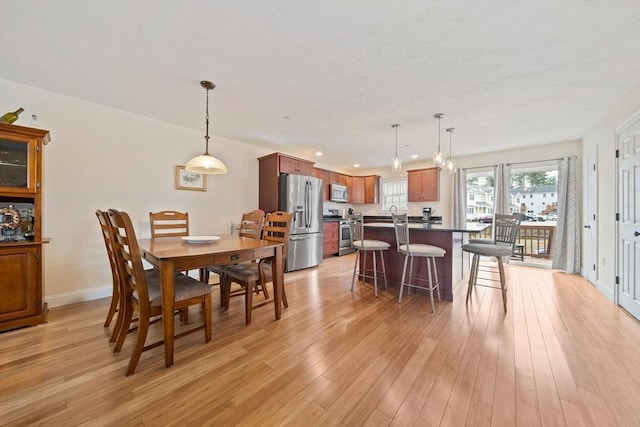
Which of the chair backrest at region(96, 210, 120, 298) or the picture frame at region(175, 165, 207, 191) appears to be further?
the picture frame at region(175, 165, 207, 191)

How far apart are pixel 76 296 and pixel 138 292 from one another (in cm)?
207

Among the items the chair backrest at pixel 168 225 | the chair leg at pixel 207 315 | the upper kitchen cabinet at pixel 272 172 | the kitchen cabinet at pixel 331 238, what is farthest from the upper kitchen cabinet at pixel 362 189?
the chair leg at pixel 207 315

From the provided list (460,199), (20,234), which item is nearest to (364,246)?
(460,199)

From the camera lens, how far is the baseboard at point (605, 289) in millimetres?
2891

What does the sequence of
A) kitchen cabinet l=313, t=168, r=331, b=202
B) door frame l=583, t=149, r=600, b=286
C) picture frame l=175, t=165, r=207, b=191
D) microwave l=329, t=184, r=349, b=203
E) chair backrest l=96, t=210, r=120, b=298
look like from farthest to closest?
microwave l=329, t=184, r=349, b=203
kitchen cabinet l=313, t=168, r=331, b=202
picture frame l=175, t=165, r=207, b=191
door frame l=583, t=149, r=600, b=286
chair backrest l=96, t=210, r=120, b=298

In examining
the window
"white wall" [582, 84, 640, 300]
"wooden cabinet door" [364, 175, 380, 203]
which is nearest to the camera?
"white wall" [582, 84, 640, 300]

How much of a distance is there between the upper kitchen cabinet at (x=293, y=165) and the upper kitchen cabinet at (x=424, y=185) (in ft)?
8.68

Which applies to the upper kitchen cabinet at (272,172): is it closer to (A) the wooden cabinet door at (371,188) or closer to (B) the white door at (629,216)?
(A) the wooden cabinet door at (371,188)

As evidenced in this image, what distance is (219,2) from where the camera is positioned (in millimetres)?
1494

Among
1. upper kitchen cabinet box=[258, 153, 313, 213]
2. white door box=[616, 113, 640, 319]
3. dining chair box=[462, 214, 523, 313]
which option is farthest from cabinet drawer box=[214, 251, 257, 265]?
white door box=[616, 113, 640, 319]

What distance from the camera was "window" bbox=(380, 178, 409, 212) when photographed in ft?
21.3

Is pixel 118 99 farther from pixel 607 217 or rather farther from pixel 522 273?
pixel 522 273

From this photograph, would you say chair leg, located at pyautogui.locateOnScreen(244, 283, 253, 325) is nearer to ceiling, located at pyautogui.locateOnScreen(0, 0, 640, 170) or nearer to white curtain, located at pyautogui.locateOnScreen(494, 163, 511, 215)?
ceiling, located at pyautogui.locateOnScreen(0, 0, 640, 170)

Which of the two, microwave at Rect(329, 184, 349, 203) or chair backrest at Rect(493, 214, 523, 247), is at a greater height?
microwave at Rect(329, 184, 349, 203)
